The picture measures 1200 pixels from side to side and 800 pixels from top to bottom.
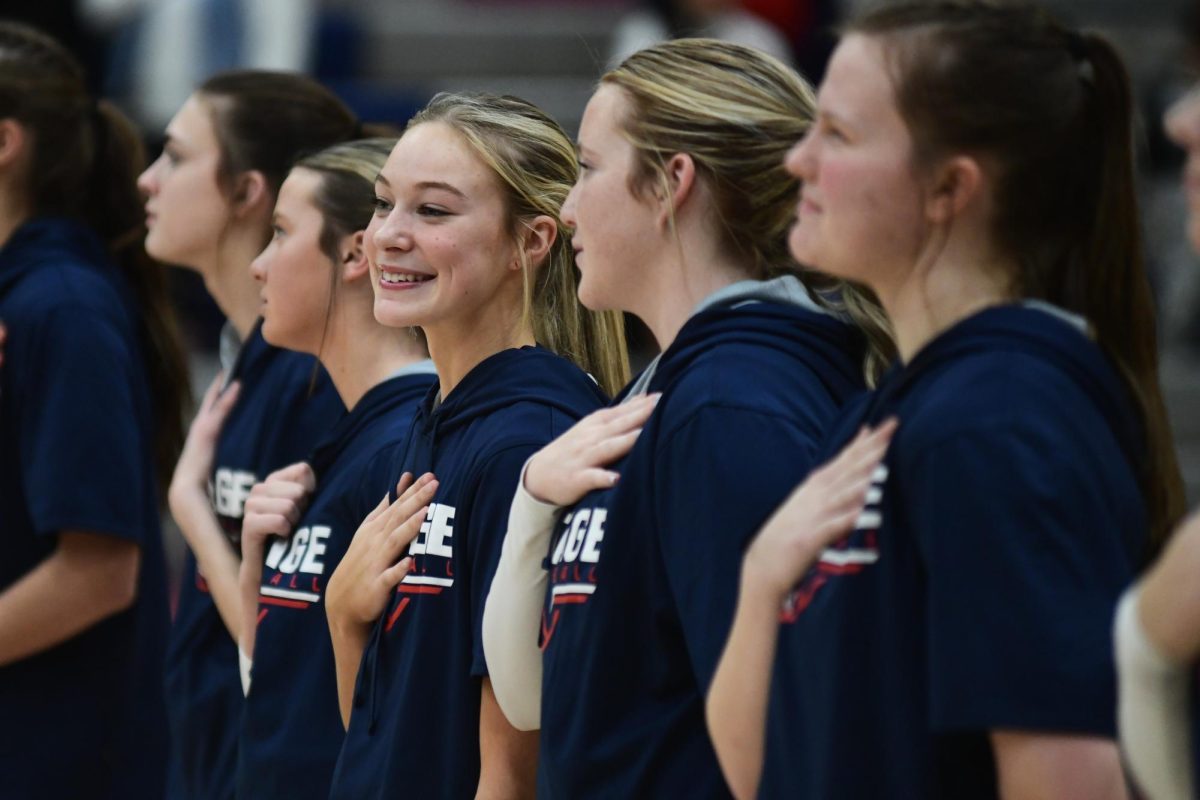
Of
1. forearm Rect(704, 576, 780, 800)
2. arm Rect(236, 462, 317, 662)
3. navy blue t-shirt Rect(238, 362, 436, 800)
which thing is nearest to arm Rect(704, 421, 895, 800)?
forearm Rect(704, 576, 780, 800)

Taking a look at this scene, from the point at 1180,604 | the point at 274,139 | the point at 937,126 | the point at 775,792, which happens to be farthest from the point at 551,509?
the point at 274,139

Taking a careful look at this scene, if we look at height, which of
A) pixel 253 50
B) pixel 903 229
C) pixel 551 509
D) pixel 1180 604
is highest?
pixel 903 229

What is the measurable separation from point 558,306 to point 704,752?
0.94 m

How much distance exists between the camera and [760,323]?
2.20 meters

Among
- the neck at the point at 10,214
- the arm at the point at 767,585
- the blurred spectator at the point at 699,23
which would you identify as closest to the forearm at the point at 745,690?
the arm at the point at 767,585

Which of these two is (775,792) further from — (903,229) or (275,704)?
(275,704)

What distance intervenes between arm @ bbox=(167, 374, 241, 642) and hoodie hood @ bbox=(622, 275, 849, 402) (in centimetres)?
130

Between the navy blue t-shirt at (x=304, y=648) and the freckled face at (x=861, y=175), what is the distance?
1.20 metres

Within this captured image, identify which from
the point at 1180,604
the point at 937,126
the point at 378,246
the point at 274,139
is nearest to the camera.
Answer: the point at 1180,604

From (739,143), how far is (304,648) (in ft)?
4.03

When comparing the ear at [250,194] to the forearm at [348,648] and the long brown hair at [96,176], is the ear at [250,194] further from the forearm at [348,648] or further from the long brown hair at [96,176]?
the forearm at [348,648]

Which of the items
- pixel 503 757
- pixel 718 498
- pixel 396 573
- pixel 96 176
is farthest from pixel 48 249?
pixel 718 498

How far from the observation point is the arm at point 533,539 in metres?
2.27

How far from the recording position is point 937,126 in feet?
5.98
